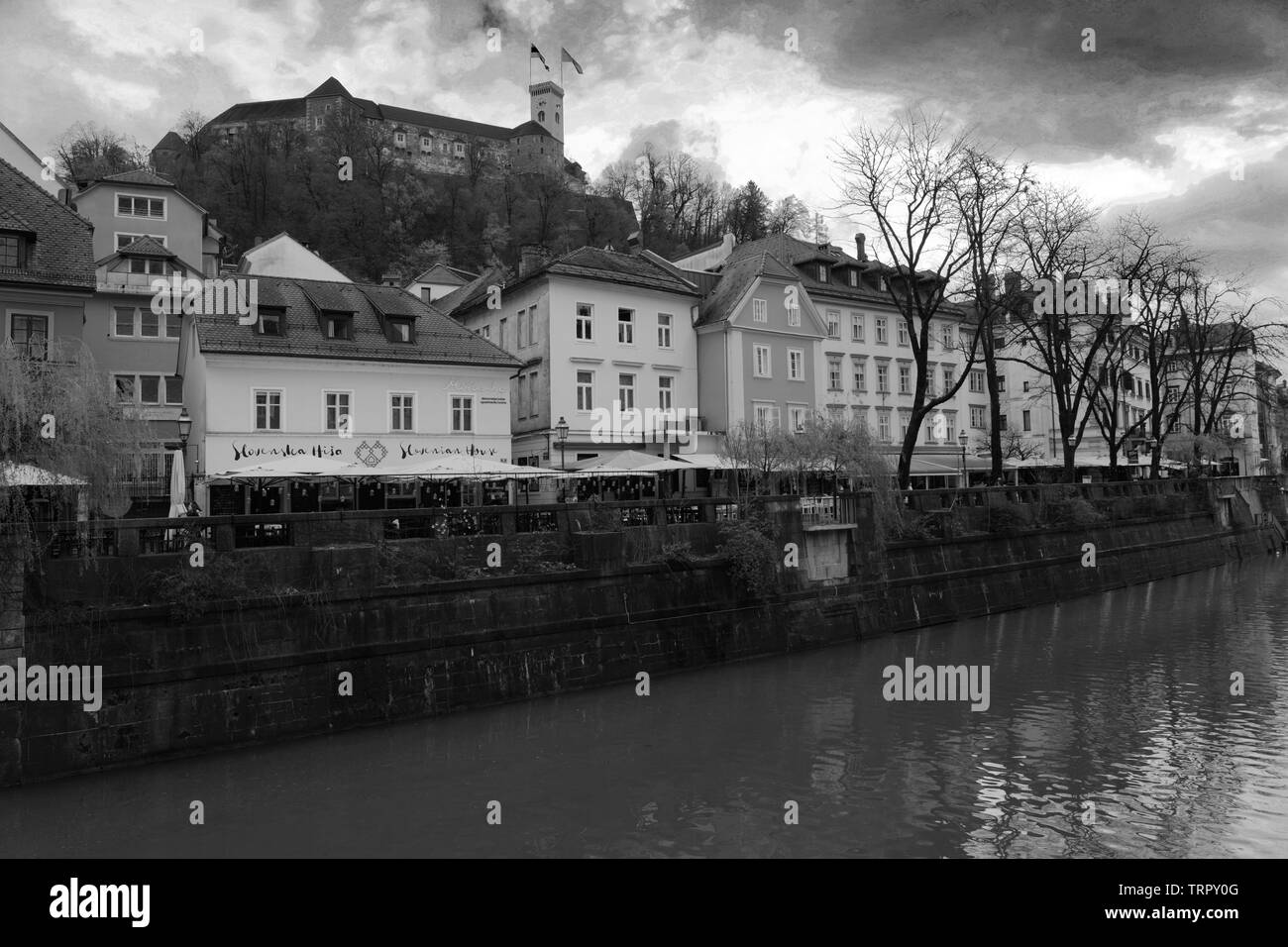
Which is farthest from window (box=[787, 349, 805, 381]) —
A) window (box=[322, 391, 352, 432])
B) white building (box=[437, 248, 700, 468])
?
window (box=[322, 391, 352, 432])

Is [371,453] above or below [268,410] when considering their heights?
below

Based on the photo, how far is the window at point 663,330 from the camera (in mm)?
44750

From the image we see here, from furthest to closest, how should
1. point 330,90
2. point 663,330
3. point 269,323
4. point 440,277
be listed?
point 330,90 < point 440,277 < point 663,330 < point 269,323

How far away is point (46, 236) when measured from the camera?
31.2 meters

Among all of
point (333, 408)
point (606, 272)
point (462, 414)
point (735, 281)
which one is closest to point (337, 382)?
point (333, 408)

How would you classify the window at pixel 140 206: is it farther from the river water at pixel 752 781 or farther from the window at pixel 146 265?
the river water at pixel 752 781

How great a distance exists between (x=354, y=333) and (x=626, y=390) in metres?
13.2

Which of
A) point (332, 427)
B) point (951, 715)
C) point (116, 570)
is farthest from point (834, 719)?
point (332, 427)

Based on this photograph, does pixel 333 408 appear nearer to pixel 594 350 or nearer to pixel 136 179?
pixel 594 350

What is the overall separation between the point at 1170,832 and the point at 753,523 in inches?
578

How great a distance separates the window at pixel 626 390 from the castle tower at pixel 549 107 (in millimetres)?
123952
